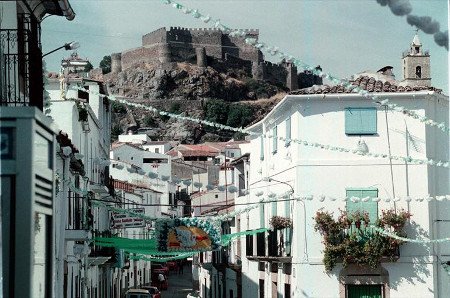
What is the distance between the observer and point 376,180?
1728 cm

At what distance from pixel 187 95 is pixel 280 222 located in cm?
7506

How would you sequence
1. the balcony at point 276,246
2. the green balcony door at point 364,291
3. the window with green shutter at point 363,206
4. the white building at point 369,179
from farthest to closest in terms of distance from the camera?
the balcony at point 276,246
the green balcony door at point 364,291
the white building at point 369,179
the window with green shutter at point 363,206

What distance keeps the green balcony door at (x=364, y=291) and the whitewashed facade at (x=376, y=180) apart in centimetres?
12

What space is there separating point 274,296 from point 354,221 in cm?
376

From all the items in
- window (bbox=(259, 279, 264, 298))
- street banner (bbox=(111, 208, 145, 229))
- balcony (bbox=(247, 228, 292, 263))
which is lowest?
window (bbox=(259, 279, 264, 298))

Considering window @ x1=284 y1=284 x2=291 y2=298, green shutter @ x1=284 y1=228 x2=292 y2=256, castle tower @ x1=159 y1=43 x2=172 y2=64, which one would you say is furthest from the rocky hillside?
green shutter @ x1=284 y1=228 x2=292 y2=256

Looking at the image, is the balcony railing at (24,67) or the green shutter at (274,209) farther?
the green shutter at (274,209)

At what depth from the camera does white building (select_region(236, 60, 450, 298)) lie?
1705 cm

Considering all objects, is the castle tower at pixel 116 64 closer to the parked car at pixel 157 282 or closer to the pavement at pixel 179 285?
the pavement at pixel 179 285

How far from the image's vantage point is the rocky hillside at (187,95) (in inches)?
3337

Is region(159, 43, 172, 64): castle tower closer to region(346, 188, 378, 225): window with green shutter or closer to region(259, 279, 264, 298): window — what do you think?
region(259, 279, 264, 298): window

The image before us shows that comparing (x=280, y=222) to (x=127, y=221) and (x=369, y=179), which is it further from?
(x=127, y=221)

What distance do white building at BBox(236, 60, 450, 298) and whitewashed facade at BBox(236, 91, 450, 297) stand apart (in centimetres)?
2

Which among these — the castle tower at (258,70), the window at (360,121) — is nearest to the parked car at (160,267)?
the window at (360,121)
